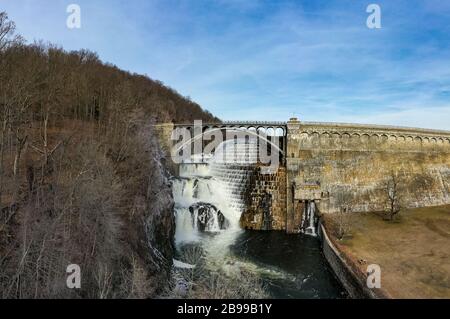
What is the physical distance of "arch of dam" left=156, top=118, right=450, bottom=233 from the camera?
41.9 metres

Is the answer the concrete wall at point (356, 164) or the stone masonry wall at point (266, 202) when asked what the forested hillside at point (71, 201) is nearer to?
the stone masonry wall at point (266, 202)

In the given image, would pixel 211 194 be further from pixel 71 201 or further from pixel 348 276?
pixel 71 201

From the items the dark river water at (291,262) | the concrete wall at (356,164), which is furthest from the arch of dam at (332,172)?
the dark river water at (291,262)

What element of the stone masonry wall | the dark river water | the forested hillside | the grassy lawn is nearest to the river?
the dark river water

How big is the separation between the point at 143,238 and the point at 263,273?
31.3 ft

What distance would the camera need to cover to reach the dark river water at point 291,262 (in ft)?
82.3

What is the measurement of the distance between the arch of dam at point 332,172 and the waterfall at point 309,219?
41 centimetres

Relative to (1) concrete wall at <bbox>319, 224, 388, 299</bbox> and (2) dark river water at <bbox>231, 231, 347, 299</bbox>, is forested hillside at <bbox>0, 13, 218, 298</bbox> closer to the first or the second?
(2) dark river water at <bbox>231, 231, 347, 299</bbox>

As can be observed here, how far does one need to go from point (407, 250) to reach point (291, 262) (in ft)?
30.1

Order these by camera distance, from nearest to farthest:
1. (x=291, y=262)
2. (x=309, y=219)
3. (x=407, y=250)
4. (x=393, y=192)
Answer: (x=407, y=250)
(x=291, y=262)
(x=309, y=219)
(x=393, y=192)

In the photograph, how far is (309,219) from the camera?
40656 mm

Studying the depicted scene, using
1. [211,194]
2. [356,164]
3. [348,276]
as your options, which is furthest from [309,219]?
[348,276]

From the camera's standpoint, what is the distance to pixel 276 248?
34.4 metres
